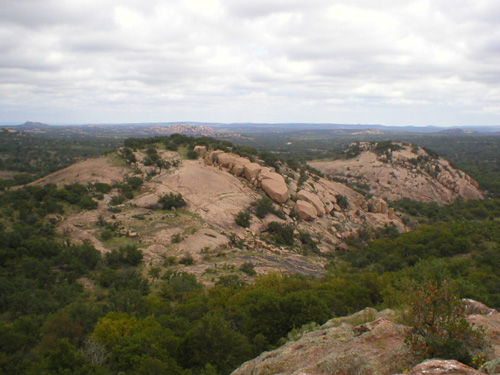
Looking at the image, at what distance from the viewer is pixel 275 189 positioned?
38844mm

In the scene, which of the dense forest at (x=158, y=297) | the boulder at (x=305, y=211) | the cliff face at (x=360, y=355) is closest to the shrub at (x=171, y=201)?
the dense forest at (x=158, y=297)

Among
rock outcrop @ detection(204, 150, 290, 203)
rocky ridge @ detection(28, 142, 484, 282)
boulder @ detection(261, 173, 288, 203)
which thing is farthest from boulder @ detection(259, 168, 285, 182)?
boulder @ detection(261, 173, 288, 203)

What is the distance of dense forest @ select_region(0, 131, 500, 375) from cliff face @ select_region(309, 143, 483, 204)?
112 ft

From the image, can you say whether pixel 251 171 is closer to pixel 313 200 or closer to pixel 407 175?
pixel 313 200

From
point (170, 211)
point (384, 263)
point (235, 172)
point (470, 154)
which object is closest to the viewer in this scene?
point (384, 263)

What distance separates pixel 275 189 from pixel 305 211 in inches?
170

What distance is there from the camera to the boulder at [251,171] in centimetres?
4103

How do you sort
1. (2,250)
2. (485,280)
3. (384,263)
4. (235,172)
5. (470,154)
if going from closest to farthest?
(485,280), (2,250), (384,263), (235,172), (470,154)

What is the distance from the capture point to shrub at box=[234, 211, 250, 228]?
3356 centimetres

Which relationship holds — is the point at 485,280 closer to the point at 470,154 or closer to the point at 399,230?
the point at 399,230

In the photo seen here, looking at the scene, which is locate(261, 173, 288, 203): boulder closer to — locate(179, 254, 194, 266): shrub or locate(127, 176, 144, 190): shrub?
locate(127, 176, 144, 190): shrub

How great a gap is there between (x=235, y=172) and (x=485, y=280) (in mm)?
27865

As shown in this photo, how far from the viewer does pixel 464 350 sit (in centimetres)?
713

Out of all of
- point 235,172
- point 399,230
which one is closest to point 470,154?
point 399,230
